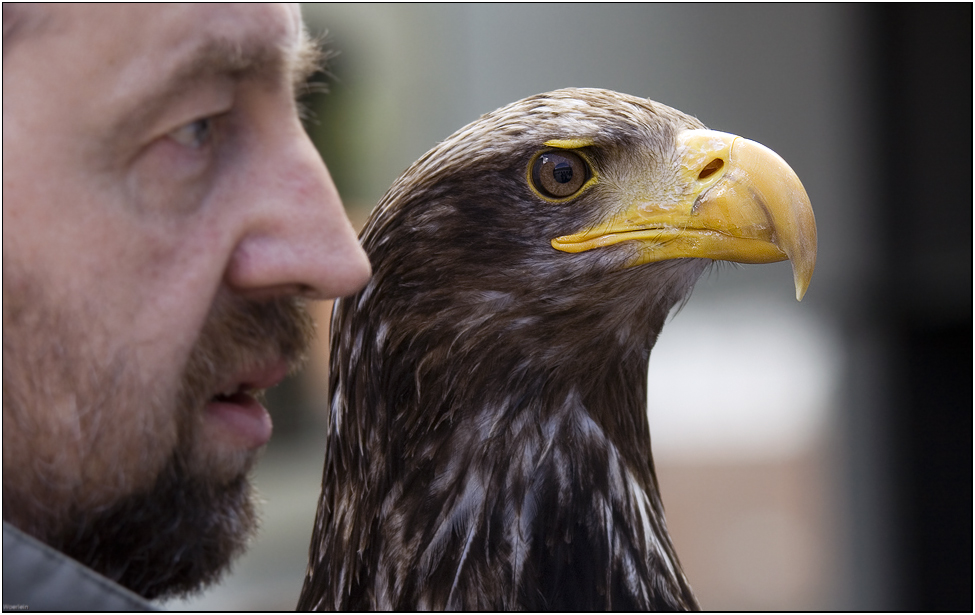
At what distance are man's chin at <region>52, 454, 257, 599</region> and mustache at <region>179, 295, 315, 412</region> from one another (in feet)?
0.21

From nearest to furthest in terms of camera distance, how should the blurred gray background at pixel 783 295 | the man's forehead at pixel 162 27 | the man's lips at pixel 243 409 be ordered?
the man's forehead at pixel 162 27 < the man's lips at pixel 243 409 < the blurred gray background at pixel 783 295

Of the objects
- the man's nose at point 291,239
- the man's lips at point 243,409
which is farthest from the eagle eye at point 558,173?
the man's lips at point 243,409

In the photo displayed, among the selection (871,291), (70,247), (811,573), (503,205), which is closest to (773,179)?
(503,205)

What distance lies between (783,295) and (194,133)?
910 mm

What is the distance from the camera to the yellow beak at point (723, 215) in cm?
58

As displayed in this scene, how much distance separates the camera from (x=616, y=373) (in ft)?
2.31

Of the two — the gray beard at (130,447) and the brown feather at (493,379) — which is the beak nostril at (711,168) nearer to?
the brown feather at (493,379)

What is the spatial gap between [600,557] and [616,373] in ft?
0.50

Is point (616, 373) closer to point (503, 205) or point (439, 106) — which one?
point (503, 205)

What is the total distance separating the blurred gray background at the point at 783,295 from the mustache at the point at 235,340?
0.05 meters

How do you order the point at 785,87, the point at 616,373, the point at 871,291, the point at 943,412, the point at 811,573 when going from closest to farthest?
the point at 616,373 → the point at 785,87 → the point at 811,573 → the point at 943,412 → the point at 871,291

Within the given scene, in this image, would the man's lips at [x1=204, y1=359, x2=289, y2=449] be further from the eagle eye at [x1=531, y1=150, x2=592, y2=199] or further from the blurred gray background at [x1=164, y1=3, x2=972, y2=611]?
the eagle eye at [x1=531, y1=150, x2=592, y2=199]

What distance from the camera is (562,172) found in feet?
2.04

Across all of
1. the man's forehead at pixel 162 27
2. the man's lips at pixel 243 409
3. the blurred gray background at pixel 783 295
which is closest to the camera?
the man's forehead at pixel 162 27
